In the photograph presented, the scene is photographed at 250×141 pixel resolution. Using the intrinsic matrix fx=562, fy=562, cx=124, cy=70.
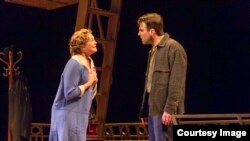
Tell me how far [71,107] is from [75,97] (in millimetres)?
85

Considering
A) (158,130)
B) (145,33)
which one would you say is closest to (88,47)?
(145,33)

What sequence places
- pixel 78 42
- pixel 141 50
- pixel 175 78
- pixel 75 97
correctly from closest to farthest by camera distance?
pixel 175 78
pixel 75 97
pixel 78 42
pixel 141 50

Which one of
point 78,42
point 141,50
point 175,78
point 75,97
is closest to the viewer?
point 175,78

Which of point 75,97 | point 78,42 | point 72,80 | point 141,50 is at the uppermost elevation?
point 78,42

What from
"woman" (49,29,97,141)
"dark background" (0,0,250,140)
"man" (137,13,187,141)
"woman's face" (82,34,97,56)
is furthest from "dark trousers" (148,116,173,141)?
"dark background" (0,0,250,140)

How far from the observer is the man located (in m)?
3.30

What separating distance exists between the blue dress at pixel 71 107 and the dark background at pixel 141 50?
11.7 feet

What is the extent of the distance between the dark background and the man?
3.48m

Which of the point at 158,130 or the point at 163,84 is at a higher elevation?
the point at 163,84

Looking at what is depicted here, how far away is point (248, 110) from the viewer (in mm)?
6730

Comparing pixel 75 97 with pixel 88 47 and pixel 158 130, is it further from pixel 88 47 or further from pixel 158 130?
pixel 158 130

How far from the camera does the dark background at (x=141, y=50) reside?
270 inches

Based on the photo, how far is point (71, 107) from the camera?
3559 millimetres

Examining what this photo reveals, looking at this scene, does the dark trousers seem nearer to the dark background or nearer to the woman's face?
the woman's face
